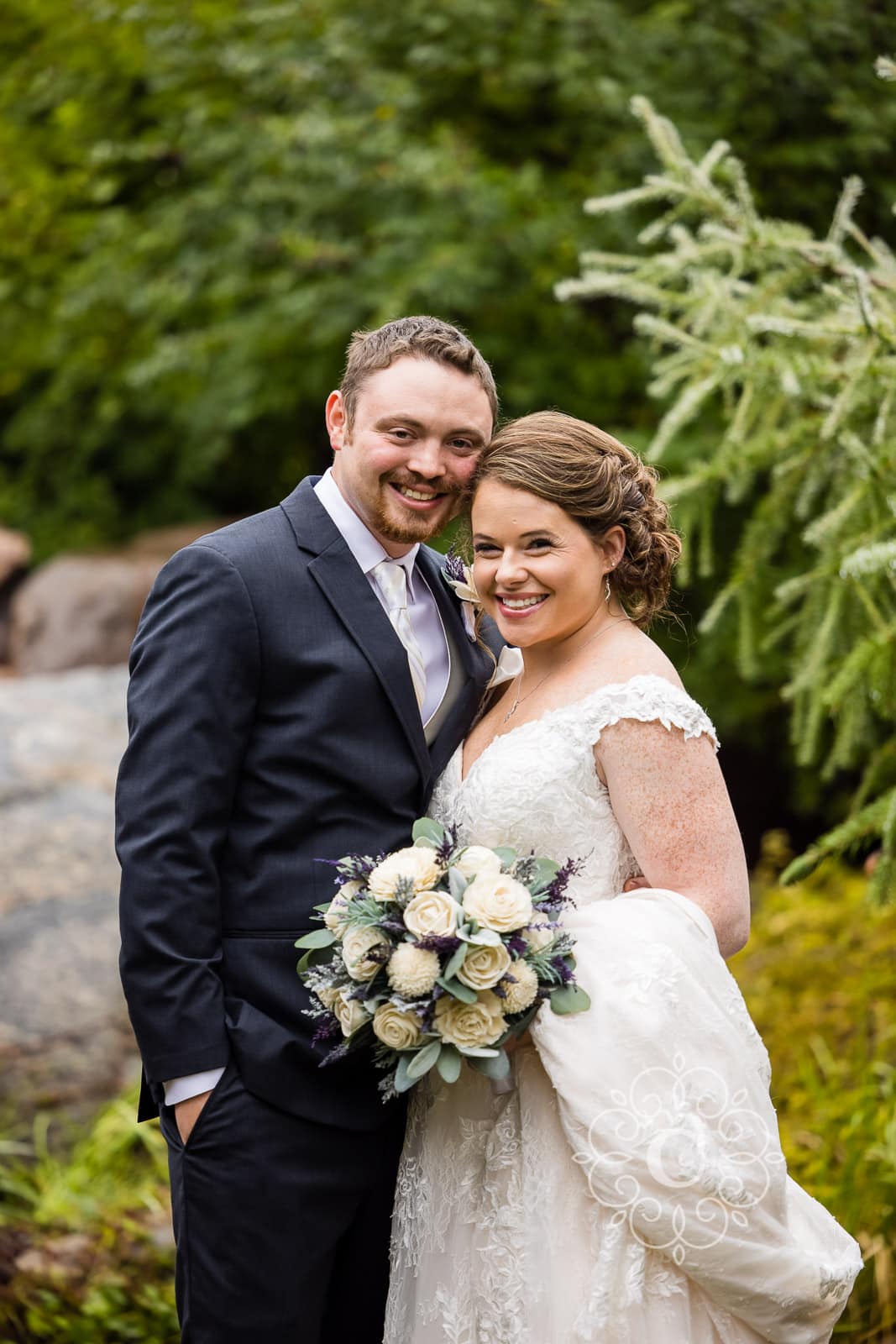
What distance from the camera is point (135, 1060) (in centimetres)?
525

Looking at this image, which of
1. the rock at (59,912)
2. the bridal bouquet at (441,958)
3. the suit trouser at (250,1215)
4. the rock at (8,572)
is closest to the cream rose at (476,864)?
the bridal bouquet at (441,958)

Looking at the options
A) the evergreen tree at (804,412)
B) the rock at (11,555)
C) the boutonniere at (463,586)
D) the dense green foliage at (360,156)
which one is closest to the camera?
the boutonniere at (463,586)

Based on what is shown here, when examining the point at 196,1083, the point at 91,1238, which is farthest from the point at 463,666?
the point at 91,1238

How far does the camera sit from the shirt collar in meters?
2.95

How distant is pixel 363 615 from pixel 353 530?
237 mm

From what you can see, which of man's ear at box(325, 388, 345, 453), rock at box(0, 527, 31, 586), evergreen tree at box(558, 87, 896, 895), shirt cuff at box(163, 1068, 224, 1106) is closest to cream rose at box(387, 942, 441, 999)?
shirt cuff at box(163, 1068, 224, 1106)

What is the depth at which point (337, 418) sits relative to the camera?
3072mm

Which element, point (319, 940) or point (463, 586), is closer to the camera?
point (319, 940)

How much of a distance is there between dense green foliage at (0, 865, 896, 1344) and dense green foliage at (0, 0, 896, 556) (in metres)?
3.23

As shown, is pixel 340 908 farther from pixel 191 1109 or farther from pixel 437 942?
pixel 191 1109

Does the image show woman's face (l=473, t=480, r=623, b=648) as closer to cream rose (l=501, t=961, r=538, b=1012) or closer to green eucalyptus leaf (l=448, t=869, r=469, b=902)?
green eucalyptus leaf (l=448, t=869, r=469, b=902)

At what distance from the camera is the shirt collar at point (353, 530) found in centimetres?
295

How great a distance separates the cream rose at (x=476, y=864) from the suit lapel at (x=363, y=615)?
376 millimetres

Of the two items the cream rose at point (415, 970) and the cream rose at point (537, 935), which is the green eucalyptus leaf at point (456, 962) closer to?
the cream rose at point (415, 970)
